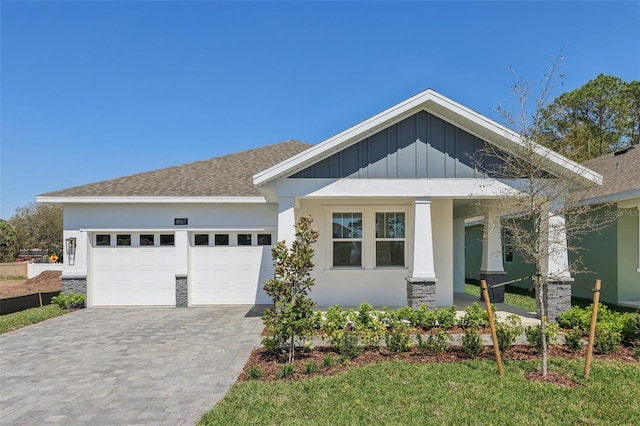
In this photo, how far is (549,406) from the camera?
185 inches

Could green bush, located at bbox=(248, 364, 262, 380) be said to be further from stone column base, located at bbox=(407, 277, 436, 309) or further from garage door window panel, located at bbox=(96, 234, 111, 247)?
garage door window panel, located at bbox=(96, 234, 111, 247)

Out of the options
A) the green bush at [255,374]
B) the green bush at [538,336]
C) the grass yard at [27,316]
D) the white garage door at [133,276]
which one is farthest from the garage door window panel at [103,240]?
the green bush at [538,336]

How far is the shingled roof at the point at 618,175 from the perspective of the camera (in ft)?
37.8

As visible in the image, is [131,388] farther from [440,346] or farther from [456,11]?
[456,11]

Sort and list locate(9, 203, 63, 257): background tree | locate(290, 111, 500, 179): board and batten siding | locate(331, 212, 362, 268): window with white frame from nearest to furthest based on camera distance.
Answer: locate(290, 111, 500, 179): board and batten siding, locate(331, 212, 362, 268): window with white frame, locate(9, 203, 63, 257): background tree

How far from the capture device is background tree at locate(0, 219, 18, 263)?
115 feet

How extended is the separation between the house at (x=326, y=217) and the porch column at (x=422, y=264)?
3cm

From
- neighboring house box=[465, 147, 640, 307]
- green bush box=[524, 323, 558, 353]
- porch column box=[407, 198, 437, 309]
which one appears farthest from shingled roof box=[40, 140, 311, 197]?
neighboring house box=[465, 147, 640, 307]

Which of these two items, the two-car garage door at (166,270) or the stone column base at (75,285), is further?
the two-car garage door at (166,270)

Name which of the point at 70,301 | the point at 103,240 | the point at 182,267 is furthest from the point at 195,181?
the point at 70,301

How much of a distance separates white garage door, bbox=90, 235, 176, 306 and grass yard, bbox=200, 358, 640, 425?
793 centimetres

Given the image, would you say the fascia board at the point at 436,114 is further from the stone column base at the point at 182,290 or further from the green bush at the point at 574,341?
the stone column base at the point at 182,290

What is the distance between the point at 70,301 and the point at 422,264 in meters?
10.3

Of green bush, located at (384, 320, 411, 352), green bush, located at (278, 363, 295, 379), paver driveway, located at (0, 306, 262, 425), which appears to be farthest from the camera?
green bush, located at (384, 320, 411, 352)
